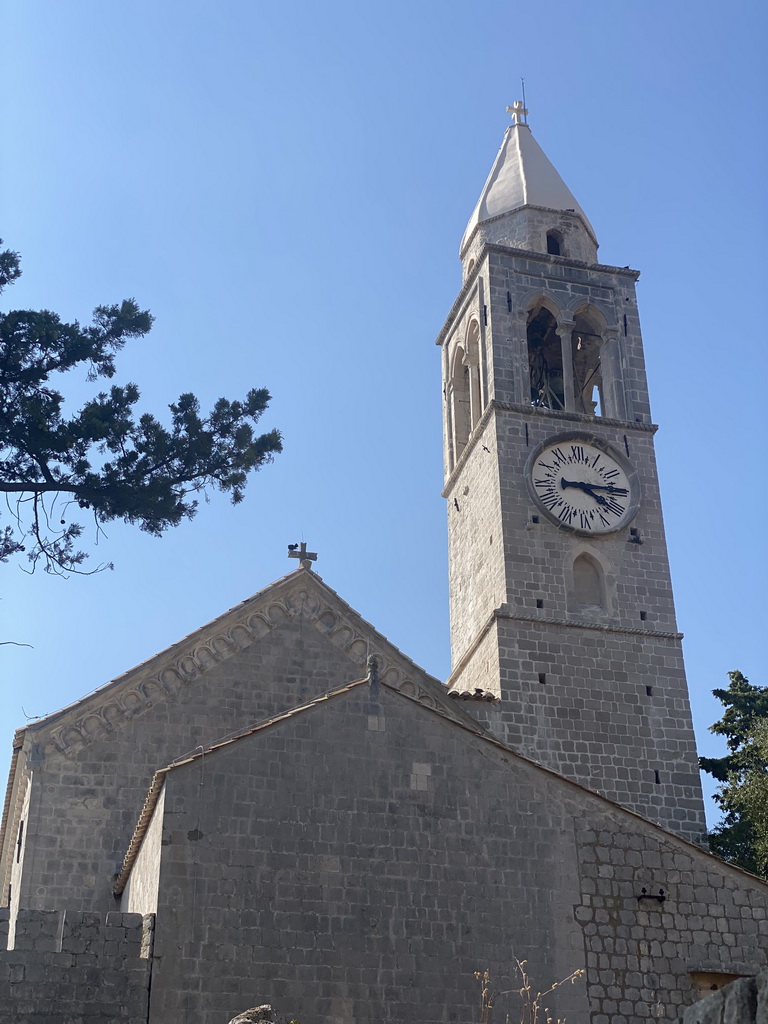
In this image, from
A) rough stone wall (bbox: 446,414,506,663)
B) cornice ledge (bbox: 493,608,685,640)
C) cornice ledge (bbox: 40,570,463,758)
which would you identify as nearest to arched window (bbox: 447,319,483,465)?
rough stone wall (bbox: 446,414,506,663)

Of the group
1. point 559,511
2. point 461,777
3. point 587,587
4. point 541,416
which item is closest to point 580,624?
point 587,587

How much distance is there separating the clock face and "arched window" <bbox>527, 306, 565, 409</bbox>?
3.15 meters

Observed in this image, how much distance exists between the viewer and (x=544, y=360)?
101 ft

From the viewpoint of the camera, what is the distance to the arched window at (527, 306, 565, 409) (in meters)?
30.4

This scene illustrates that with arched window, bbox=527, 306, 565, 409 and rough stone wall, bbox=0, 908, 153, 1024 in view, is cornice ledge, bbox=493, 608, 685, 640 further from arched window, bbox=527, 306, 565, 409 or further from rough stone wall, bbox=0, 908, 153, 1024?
rough stone wall, bbox=0, 908, 153, 1024

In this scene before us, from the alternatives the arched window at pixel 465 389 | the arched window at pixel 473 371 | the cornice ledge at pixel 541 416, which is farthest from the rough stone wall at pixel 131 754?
the arched window at pixel 465 389

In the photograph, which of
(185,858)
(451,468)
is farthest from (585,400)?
(185,858)

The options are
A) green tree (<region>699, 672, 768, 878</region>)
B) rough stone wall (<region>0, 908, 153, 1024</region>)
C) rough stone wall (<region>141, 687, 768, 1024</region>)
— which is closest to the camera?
rough stone wall (<region>0, 908, 153, 1024</region>)

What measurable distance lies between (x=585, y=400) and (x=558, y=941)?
17478 millimetres

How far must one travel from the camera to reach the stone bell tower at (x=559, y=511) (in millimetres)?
24562

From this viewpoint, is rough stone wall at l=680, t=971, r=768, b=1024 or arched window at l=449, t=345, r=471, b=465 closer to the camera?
rough stone wall at l=680, t=971, r=768, b=1024

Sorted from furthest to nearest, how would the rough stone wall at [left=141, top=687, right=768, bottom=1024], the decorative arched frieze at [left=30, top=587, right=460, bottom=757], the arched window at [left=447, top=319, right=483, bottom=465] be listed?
the arched window at [left=447, top=319, right=483, bottom=465] → the decorative arched frieze at [left=30, top=587, right=460, bottom=757] → the rough stone wall at [left=141, top=687, right=768, bottom=1024]

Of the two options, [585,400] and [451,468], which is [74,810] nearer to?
[451,468]

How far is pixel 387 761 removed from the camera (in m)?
15.7
